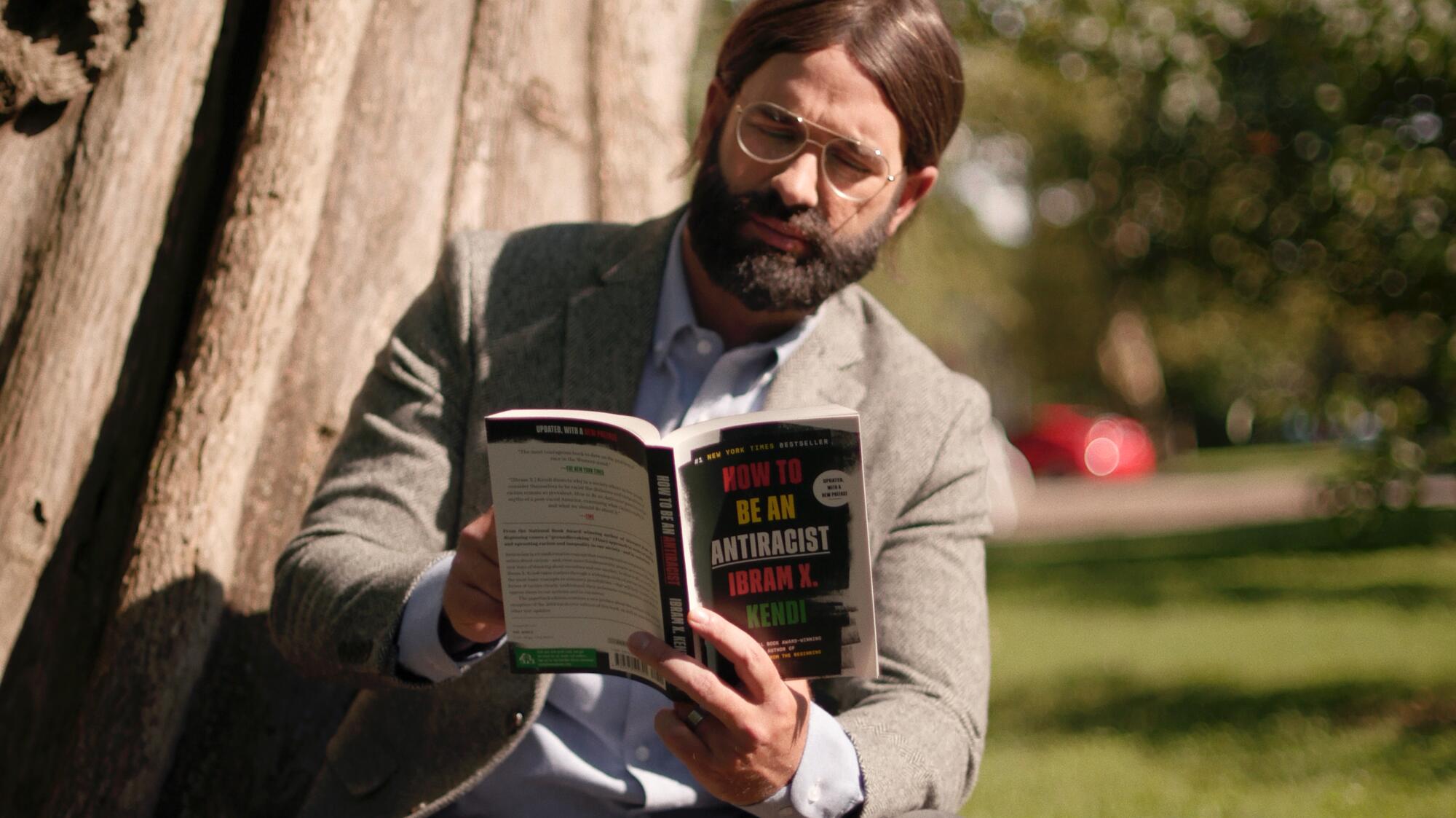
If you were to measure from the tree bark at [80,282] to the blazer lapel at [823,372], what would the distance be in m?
1.52

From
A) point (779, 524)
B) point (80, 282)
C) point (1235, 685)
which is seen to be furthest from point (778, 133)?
point (1235, 685)

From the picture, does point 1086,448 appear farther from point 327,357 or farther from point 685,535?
point 685,535

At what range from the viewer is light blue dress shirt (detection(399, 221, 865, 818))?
2.23m

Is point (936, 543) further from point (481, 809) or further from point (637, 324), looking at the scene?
point (481, 809)

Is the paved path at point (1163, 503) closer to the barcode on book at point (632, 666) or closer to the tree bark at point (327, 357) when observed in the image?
the tree bark at point (327, 357)

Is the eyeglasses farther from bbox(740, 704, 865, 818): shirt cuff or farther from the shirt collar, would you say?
bbox(740, 704, 865, 818): shirt cuff

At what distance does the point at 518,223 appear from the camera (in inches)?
146

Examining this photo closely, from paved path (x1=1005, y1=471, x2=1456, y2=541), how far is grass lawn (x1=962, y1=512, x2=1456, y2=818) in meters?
3.80

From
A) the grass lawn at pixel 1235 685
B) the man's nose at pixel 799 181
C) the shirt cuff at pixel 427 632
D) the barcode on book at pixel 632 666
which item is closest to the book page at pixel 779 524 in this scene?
the barcode on book at pixel 632 666

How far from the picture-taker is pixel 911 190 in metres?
3.08

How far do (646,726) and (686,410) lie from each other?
63 centimetres

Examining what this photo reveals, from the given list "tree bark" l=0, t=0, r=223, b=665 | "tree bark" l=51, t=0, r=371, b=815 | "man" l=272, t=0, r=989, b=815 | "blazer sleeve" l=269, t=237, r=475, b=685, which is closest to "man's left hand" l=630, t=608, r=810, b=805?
"man" l=272, t=0, r=989, b=815

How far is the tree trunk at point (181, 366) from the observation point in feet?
9.87

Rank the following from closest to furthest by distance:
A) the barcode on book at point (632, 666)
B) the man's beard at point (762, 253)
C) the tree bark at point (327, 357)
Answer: the barcode on book at point (632, 666) → the man's beard at point (762, 253) → the tree bark at point (327, 357)
